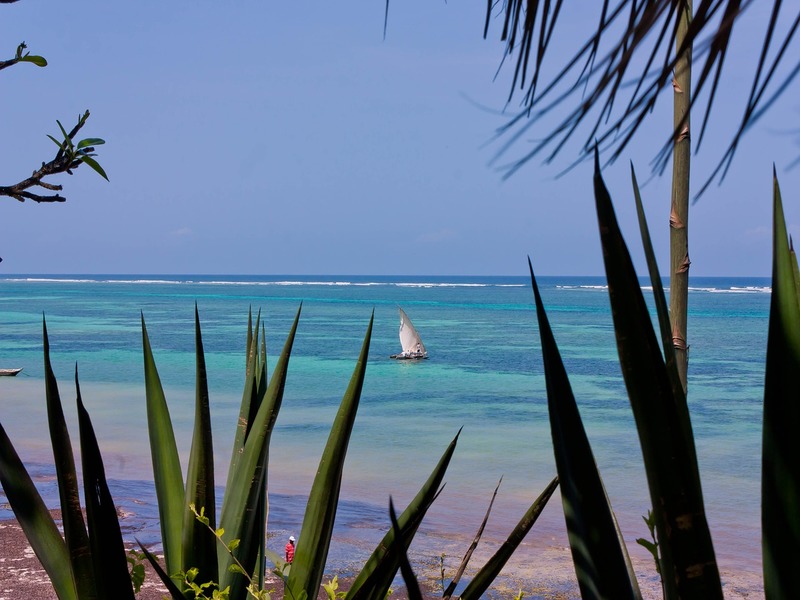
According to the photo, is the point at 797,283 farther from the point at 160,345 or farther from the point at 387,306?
the point at 387,306

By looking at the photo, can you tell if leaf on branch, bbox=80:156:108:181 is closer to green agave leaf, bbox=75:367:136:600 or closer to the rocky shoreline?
green agave leaf, bbox=75:367:136:600

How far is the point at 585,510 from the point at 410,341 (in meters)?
24.7

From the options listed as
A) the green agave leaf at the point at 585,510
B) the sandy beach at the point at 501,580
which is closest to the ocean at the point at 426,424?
the sandy beach at the point at 501,580

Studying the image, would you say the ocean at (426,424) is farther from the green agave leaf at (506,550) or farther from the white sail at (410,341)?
the white sail at (410,341)

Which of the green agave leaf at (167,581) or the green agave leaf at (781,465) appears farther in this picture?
the green agave leaf at (167,581)

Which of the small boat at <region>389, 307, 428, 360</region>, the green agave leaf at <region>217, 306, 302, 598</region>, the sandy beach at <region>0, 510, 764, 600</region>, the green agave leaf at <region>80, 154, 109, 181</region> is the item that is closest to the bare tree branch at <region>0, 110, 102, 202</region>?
the green agave leaf at <region>80, 154, 109, 181</region>

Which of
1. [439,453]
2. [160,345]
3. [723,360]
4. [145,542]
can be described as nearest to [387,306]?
[160,345]

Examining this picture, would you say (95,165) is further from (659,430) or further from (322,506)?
(659,430)

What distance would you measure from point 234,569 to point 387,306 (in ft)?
189

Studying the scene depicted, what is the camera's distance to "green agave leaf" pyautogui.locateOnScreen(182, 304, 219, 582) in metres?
1.26

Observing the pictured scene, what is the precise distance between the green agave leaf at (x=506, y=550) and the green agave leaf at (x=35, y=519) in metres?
0.51

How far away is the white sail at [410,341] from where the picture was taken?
25.1 meters

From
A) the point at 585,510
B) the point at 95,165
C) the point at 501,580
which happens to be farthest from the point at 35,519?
the point at 501,580

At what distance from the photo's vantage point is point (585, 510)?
57 centimetres
